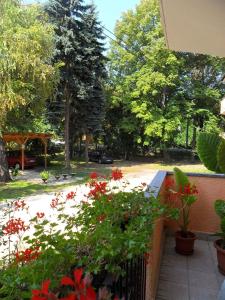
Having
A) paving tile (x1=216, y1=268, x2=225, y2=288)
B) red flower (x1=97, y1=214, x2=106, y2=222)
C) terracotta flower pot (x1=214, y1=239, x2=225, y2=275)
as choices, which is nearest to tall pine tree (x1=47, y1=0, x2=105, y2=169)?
terracotta flower pot (x1=214, y1=239, x2=225, y2=275)

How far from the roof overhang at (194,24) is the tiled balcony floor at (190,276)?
2.90 m

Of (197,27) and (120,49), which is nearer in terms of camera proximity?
(197,27)

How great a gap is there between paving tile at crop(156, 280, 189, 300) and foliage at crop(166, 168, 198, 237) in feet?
3.41

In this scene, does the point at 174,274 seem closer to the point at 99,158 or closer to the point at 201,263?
the point at 201,263

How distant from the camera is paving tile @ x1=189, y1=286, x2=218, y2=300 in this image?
3174 millimetres

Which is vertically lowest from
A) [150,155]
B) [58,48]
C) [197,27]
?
[150,155]

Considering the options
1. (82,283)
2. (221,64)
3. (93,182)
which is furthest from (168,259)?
(221,64)

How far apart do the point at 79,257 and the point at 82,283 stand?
1.88 ft

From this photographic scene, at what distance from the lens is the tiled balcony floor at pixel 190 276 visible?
3248mm

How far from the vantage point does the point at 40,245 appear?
57.7 inches

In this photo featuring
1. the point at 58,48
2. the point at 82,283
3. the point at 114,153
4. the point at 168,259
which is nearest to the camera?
the point at 82,283

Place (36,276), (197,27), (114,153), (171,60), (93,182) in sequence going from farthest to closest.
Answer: (114,153), (171,60), (197,27), (93,182), (36,276)

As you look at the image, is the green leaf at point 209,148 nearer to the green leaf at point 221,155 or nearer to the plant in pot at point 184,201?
the green leaf at point 221,155

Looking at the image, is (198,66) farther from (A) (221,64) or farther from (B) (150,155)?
(B) (150,155)
